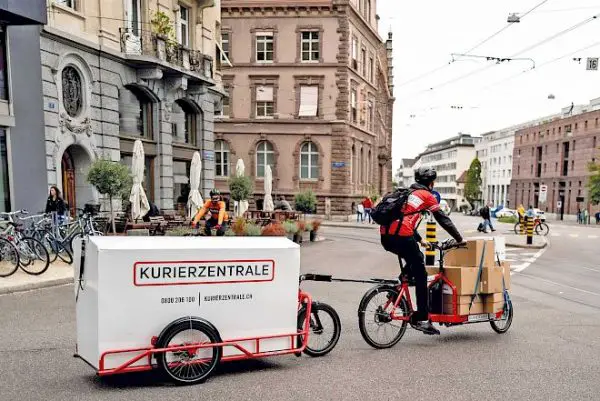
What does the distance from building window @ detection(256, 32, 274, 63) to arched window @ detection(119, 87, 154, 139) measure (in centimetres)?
1910

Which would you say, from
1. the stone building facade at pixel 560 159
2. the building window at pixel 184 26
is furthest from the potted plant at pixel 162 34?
the stone building facade at pixel 560 159

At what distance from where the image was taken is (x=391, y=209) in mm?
5602

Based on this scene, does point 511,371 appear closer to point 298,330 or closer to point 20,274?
point 298,330

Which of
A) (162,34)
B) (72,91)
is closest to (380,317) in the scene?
(72,91)

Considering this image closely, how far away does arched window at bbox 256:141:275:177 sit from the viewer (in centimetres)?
3759

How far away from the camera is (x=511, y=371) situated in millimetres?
5176

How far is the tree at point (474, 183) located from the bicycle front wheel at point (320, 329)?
110264 mm

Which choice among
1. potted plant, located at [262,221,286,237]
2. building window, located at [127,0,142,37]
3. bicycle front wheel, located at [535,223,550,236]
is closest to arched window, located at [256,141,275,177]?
bicycle front wheel, located at [535,223,550,236]

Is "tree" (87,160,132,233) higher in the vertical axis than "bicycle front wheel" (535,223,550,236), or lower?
higher

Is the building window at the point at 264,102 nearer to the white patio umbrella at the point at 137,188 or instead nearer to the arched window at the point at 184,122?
the arched window at the point at 184,122

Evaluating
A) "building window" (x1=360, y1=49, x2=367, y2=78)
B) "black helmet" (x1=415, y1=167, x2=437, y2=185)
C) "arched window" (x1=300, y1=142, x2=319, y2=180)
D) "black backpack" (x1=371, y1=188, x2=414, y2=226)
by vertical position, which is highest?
"building window" (x1=360, y1=49, x2=367, y2=78)

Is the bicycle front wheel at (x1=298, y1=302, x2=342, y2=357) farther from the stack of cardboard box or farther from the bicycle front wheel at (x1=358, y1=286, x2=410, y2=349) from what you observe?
the stack of cardboard box

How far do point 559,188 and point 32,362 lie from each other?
3352 inches

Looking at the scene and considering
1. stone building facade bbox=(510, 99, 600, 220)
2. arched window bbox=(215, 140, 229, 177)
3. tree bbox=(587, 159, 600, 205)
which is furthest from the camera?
stone building facade bbox=(510, 99, 600, 220)
